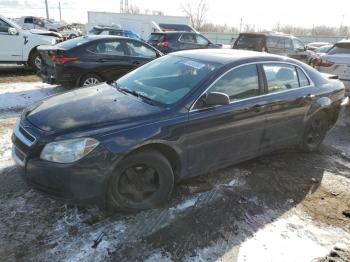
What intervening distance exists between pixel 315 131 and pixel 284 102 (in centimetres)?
126

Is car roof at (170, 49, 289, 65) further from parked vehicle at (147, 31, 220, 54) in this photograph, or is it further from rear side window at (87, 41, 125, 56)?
parked vehicle at (147, 31, 220, 54)

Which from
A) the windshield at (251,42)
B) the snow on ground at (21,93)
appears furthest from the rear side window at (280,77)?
the windshield at (251,42)

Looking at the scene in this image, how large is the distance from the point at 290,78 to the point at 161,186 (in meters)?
2.46

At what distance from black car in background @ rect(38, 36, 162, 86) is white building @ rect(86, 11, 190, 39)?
2148cm

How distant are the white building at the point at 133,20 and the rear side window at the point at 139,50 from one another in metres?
20.9

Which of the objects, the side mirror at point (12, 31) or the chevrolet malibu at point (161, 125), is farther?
the side mirror at point (12, 31)

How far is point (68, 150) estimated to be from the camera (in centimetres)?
325

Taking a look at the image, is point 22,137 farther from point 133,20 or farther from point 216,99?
point 133,20

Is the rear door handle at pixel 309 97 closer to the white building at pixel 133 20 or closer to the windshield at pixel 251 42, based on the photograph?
the windshield at pixel 251 42

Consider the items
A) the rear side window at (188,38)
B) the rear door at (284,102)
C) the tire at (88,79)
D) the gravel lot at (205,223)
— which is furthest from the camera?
the rear side window at (188,38)

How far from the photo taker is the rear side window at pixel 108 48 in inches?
342

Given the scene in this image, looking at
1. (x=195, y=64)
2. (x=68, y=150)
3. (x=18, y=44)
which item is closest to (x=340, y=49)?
(x=195, y=64)

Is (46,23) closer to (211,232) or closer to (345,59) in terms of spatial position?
(345,59)

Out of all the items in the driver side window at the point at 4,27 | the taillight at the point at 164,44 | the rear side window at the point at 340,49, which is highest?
the driver side window at the point at 4,27
